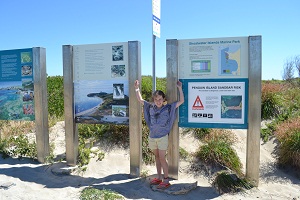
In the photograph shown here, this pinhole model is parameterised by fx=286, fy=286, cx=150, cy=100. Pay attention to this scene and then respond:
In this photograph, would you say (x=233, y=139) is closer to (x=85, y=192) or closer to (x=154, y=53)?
(x=154, y=53)

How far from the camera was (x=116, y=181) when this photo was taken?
5297mm

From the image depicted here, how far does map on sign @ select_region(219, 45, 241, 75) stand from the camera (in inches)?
193

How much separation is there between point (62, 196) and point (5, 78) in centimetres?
354

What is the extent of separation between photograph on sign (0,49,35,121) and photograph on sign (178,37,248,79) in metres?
3.49

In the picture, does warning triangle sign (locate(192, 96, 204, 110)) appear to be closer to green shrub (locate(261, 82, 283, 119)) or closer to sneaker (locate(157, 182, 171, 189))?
sneaker (locate(157, 182, 171, 189))

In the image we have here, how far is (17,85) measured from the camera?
6.57 m

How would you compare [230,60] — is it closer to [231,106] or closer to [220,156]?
[231,106]

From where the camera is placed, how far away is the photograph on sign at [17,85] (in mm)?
6414

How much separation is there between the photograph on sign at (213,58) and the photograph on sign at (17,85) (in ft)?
11.4

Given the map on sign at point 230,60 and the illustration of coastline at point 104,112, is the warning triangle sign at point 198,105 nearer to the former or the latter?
the map on sign at point 230,60

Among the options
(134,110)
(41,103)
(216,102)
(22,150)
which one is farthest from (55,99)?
(216,102)

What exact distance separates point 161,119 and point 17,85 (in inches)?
145

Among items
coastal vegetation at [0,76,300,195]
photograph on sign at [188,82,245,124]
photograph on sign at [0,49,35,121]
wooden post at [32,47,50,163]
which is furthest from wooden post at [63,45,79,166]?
photograph on sign at [188,82,245,124]

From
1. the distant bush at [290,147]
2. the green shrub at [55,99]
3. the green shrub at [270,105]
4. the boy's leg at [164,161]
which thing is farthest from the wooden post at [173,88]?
the green shrub at [55,99]
